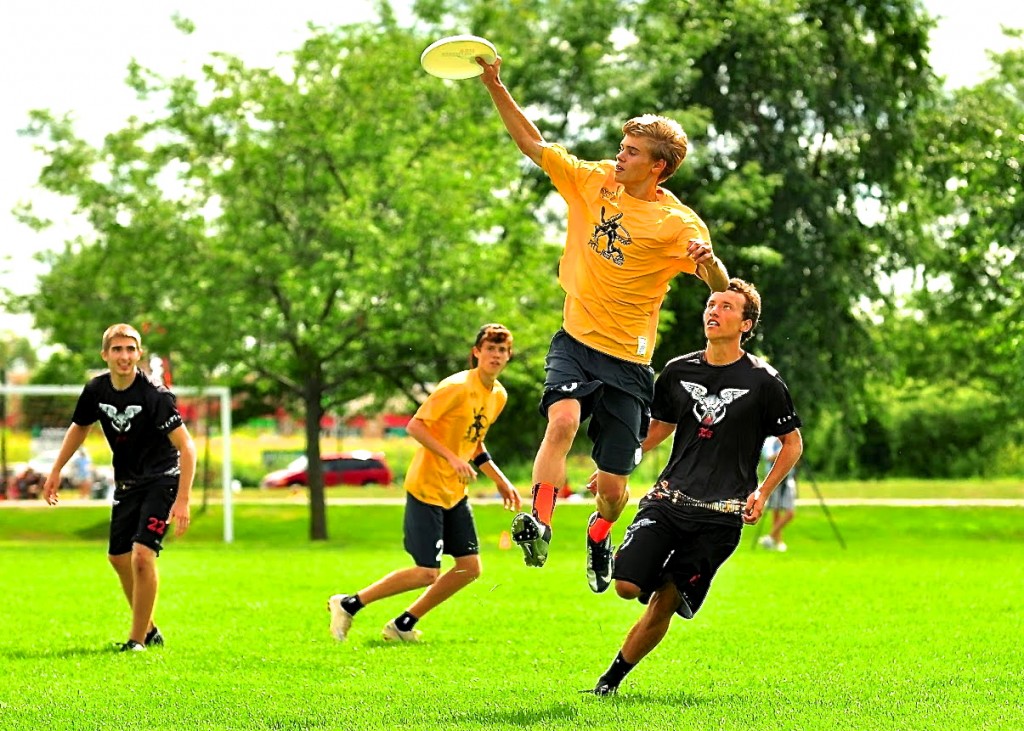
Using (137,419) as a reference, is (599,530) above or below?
below

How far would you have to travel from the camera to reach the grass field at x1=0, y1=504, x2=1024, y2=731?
8094 millimetres

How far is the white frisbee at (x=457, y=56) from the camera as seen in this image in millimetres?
8648

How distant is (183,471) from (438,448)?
1845mm

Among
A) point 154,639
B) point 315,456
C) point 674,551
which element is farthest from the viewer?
point 315,456

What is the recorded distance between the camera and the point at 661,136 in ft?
28.3

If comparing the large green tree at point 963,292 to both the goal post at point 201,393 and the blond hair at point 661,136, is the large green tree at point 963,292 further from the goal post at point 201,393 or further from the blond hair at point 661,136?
the blond hair at point 661,136

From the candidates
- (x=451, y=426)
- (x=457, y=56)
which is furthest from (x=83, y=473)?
(x=457, y=56)

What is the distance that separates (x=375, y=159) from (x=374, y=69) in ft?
6.12

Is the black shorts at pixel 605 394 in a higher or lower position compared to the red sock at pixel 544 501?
higher

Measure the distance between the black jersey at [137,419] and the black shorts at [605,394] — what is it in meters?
3.48

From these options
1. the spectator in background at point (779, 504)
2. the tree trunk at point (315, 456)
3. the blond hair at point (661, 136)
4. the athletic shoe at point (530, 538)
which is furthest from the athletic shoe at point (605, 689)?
the tree trunk at point (315, 456)

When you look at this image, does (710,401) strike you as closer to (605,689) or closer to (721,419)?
(721,419)

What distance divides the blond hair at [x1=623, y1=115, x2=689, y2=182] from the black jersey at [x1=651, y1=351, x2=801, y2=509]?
1.14 meters

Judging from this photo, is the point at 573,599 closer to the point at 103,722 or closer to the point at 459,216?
the point at 103,722
